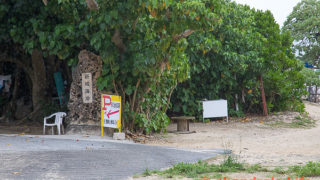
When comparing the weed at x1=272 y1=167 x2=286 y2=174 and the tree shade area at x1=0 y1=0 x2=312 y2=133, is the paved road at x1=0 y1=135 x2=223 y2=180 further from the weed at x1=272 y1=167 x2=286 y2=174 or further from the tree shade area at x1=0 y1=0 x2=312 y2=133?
the tree shade area at x1=0 y1=0 x2=312 y2=133

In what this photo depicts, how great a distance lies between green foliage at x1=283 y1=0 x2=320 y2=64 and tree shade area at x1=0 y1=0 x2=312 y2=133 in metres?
13.1

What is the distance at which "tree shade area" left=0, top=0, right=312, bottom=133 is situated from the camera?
9.20 meters

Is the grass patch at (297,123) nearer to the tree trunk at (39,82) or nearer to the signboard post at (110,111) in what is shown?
the signboard post at (110,111)

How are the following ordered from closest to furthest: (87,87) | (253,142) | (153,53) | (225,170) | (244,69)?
(225,170) < (153,53) < (87,87) < (253,142) < (244,69)

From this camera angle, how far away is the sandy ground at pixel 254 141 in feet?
24.5

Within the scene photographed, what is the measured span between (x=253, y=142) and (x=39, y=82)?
7815 millimetres

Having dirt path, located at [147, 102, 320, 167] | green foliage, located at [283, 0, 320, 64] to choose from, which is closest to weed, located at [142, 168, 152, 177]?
dirt path, located at [147, 102, 320, 167]

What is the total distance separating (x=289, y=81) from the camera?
17.8 meters

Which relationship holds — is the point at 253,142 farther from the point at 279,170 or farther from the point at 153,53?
the point at 279,170

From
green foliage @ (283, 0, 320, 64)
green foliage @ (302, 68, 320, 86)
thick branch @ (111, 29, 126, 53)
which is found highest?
green foliage @ (283, 0, 320, 64)

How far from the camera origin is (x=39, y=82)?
554 inches

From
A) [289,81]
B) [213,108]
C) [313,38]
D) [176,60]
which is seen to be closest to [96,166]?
[176,60]

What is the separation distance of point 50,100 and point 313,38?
2282cm

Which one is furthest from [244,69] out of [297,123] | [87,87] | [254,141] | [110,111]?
[87,87]
